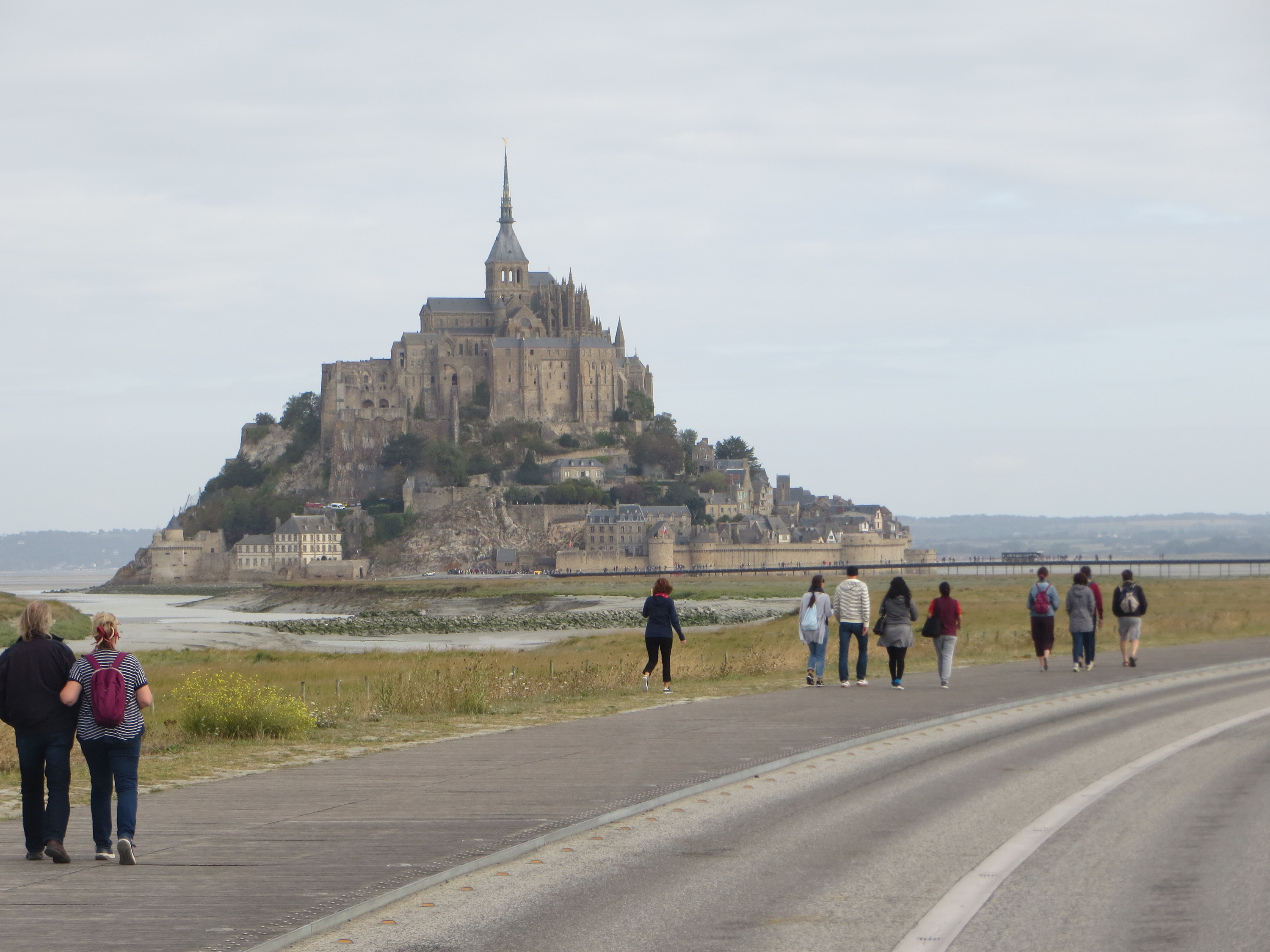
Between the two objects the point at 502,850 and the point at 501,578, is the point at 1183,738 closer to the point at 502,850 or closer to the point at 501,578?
the point at 502,850

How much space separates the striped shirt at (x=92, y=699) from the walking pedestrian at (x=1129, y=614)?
17424 millimetres

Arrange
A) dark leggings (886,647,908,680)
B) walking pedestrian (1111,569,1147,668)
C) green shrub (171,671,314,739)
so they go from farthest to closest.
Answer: walking pedestrian (1111,569,1147,668)
dark leggings (886,647,908,680)
green shrub (171,671,314,739)

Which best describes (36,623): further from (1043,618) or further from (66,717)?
(1043,618)

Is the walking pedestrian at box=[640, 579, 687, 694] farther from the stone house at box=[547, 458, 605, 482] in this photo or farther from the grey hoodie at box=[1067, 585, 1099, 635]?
the stone house at box=[547, 458, 605, 482]

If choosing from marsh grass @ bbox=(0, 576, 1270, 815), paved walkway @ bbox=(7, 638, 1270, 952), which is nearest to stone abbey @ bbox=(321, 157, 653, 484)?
marsh grass @ bbox=(0, 576, 1270, 815)

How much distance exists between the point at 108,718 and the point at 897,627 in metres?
12.9

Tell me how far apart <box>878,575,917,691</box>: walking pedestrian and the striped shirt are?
12403 mm

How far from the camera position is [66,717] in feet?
29.9

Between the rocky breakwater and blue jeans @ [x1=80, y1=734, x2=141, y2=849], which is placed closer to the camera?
blue jeans @ [x1=80, y1=734, x2=141, y2=849]

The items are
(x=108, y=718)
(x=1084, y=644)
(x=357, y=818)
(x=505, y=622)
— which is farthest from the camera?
(x=505, y=622)

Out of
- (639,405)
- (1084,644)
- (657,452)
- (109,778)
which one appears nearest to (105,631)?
(109,778)

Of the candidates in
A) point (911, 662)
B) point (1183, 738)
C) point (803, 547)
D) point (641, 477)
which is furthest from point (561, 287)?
point (1183, 738)

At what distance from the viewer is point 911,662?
2614 centimetres

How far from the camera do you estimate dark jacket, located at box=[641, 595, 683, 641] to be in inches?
776
